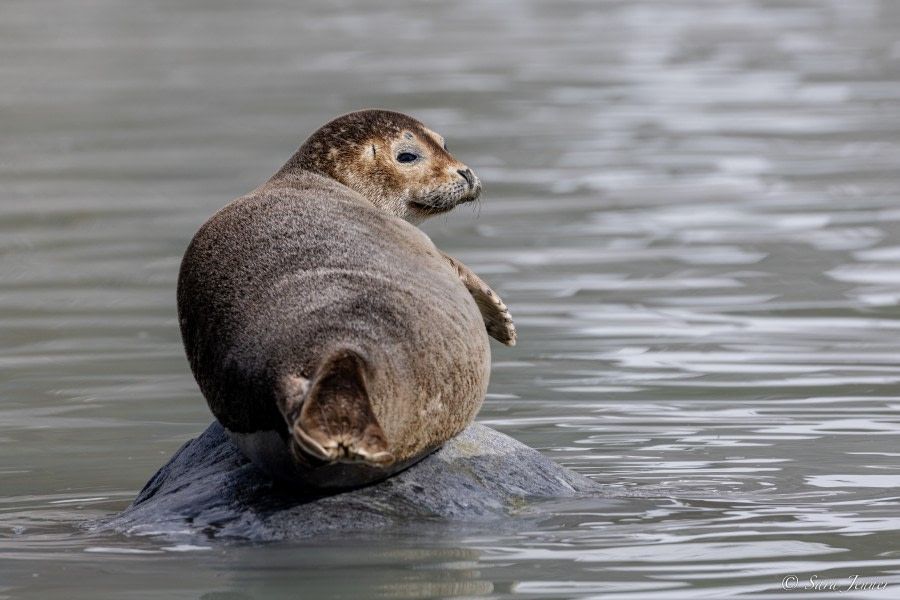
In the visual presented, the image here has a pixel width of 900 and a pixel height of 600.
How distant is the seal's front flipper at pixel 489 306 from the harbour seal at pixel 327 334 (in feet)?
0.12

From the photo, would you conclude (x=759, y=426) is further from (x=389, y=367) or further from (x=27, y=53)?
(x=27, y=53)

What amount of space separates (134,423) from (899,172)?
8111 millimetres

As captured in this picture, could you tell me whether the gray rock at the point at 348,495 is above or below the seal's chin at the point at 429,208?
below

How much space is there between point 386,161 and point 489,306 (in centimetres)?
70

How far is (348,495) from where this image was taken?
590 cm

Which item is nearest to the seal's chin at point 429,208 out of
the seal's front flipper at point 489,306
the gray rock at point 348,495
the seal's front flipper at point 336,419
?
the seal's front flipper at point 489,306

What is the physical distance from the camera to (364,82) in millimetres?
19188

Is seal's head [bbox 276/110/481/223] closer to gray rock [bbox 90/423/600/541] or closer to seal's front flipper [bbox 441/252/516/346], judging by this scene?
seal's front flipper [bbox 441/252/516/346]

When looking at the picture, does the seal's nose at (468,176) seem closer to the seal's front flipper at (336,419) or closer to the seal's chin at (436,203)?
the seal's chin at (436,203)

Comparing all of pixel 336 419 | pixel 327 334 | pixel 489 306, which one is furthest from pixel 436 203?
pixel 336 419

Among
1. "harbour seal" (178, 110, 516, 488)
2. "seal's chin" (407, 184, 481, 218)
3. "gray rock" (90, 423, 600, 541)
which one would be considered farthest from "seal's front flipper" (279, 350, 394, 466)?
"seal's chin" (407, 184, 481, 218)

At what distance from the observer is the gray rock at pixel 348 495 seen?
5.83 m

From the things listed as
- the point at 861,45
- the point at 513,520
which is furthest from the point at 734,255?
the point at 861,45

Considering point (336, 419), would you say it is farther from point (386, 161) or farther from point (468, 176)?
point (468, 176)
